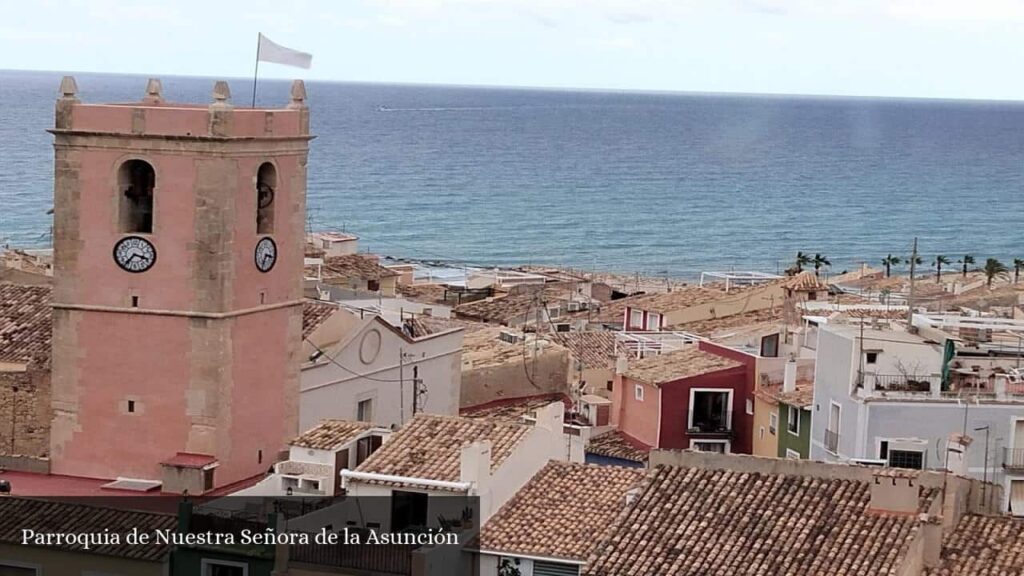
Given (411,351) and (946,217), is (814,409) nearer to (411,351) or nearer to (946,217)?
(411,351)

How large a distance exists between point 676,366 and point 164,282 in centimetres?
1684

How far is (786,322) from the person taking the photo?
46312 millimetres

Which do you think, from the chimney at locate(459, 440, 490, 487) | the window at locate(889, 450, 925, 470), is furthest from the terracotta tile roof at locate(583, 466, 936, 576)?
the window at locate(889, 450, 925, 470)

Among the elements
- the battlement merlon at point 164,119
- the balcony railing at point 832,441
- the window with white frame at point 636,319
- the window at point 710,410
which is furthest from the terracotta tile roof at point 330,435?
the window with white frame at point 636,319

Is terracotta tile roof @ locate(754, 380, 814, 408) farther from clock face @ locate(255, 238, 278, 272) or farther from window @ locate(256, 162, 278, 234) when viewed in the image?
window @ locate(256, 162, 278, 234)

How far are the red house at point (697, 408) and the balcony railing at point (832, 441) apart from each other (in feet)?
16.3

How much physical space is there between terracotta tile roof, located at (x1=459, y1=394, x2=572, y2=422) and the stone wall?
11.1 meters

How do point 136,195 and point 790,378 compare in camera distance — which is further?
point 790,378

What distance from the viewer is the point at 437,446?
25469mm

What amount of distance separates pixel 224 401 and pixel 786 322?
21561 mm

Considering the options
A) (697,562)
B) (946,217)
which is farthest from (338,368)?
(946,217)

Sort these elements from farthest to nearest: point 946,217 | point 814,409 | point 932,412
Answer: point 946,217, point 814,409, point 932,412

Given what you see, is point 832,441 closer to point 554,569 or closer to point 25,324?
point 554,569

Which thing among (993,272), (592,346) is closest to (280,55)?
(592,346)
